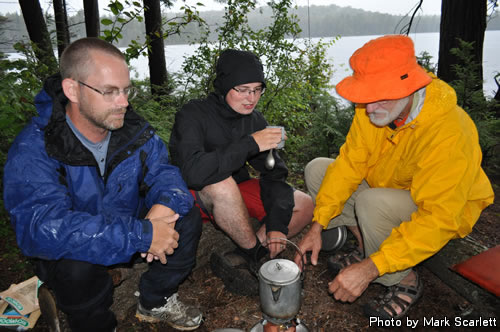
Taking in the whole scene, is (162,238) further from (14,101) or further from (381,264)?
(14,101)

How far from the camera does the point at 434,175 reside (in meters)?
2.10

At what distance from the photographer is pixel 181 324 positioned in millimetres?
2441

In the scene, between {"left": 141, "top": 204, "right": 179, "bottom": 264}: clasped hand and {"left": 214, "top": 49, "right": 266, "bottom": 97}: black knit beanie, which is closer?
{"left": 141, "top": 204, "right": 179, "bottom": 264}: clasped hand

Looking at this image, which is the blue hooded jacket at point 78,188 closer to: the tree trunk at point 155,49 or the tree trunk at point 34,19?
the tree trunk at point 155,49

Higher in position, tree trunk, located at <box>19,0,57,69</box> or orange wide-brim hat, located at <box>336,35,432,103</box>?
tree trunk, located at <box>19,0,57,69</box>

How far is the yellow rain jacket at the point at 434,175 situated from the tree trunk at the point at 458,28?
443 cm

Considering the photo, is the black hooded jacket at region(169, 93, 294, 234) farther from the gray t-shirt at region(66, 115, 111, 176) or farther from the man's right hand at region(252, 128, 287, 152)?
the gray t-shirt at region(66, 115, 111, 176)

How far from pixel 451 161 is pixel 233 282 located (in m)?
1.95

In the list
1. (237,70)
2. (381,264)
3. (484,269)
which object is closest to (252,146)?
(237,70)

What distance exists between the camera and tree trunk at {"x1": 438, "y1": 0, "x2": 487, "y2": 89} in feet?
19.1

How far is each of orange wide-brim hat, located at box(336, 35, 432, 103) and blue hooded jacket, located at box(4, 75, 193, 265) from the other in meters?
1.50

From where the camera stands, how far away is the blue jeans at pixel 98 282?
1883 mm

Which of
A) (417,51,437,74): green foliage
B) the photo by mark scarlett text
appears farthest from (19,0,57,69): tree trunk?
the photo by mark scarlett text

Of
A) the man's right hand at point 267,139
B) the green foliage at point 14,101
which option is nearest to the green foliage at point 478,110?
the man's right hand at point 267,139
